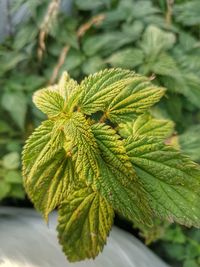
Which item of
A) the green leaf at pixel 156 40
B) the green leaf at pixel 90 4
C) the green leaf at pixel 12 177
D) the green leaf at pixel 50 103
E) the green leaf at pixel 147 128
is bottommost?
the green leaf at pixel 12 177

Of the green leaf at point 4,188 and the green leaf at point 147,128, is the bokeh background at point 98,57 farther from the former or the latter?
the green leaf at point 147,128

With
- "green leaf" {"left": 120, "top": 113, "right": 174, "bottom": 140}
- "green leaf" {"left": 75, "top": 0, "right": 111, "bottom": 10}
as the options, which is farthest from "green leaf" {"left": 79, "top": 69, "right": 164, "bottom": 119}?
"green leaf" {"left": 75, "top": 0, "right": 111, "bottom": 10}

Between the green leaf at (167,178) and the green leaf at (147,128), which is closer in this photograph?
the green leaf at (167,178)

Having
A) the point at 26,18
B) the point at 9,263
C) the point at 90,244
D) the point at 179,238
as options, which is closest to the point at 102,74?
the point at 90,244

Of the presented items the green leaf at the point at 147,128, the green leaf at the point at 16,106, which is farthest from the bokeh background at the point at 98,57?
the green leaf at the point at 147,128

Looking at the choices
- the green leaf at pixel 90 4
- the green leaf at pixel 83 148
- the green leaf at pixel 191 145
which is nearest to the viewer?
the green leaf at pixel 83 148

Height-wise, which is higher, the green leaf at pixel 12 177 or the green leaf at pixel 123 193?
the green leaf at pixel 123 193
